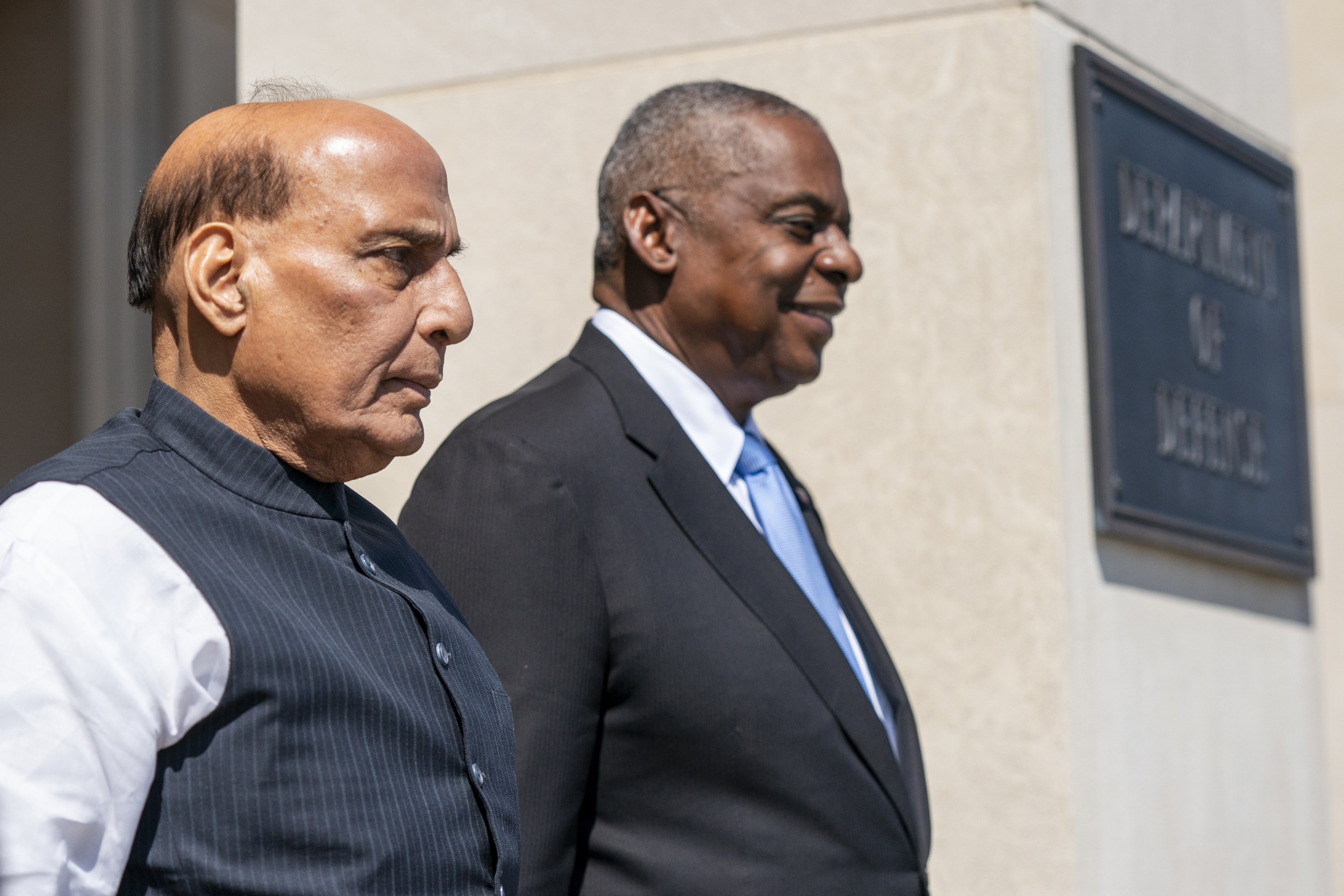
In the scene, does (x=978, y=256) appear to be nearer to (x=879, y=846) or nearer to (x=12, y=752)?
(x=879, y=846)

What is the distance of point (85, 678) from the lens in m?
1.35

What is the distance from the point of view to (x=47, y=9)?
4168mm

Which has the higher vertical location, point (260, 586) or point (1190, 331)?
point (1190, 331)

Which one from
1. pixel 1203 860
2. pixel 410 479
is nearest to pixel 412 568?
pixel 410 479

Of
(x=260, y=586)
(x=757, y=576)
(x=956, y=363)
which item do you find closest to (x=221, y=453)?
(x=260, y=586)

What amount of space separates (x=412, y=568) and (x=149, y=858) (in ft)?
1.65

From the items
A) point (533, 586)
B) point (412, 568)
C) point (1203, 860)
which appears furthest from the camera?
point (1203, 860)

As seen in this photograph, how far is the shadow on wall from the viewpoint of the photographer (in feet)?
11.7

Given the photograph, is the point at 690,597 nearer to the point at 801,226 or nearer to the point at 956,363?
the point at 801,226

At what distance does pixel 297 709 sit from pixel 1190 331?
9.25 feet

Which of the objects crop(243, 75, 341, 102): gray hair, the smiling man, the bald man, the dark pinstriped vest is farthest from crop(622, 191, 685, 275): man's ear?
the dark pinstriped vest

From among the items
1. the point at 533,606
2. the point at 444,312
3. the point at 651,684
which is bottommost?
the point at 651,684

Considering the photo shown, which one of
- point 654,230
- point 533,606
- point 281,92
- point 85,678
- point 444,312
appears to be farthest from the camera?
point 654,230

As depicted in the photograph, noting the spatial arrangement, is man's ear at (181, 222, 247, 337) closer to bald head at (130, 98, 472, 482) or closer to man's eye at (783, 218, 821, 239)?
bald head at (130, 98, 472, 482)
